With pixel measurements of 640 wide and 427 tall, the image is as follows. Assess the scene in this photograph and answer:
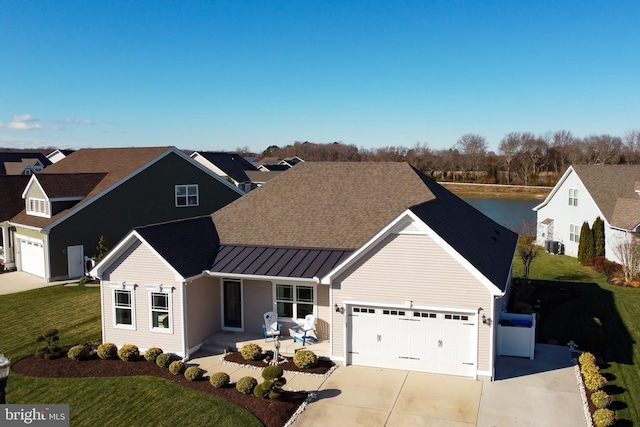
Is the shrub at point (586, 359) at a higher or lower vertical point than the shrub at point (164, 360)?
higher

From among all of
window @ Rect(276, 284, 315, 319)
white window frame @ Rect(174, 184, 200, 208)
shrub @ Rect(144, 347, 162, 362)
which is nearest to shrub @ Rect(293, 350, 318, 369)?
window @ Rect(276, 284, 315, 319)

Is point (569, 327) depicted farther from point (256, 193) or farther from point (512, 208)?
point (512, 208)

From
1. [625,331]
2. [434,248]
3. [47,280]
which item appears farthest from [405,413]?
[47,280]

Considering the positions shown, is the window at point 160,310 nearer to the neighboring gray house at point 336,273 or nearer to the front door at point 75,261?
the neighboring gray house at point 336,273

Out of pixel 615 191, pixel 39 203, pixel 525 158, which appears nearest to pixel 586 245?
pixel 615 191

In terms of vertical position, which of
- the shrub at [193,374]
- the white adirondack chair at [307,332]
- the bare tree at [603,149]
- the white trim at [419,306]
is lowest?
the shrub at [193,374]

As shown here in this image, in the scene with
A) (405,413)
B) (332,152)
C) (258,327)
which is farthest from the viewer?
(332,152)

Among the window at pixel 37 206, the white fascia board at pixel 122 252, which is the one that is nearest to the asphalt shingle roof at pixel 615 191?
the white fascia board at pixel 122 252
